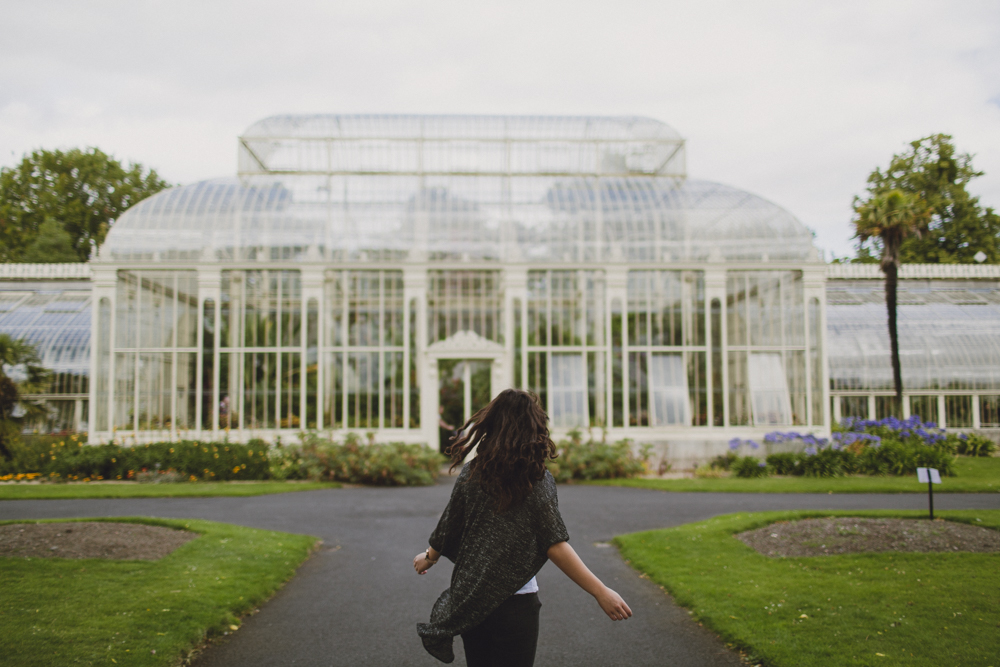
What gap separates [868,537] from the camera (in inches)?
335

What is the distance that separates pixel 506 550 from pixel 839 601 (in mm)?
4846

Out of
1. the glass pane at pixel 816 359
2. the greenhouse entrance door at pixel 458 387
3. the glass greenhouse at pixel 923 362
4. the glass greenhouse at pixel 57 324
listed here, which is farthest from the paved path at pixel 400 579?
the glass greenhouse at pixel 923 362

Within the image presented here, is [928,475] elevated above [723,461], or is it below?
above

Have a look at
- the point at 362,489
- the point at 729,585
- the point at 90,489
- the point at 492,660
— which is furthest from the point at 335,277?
the point at 492,660

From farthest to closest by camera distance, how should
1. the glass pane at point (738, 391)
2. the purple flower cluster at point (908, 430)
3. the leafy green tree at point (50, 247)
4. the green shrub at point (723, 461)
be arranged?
the leafy green tree at point (50, 247) → the glass pane at point (738, 391) → the purple flower cluster at point (908, 430) → the green shrub at point (723, 461)

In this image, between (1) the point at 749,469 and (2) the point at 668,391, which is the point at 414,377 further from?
(1) the point at 749,469

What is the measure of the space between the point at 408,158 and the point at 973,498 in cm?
1794

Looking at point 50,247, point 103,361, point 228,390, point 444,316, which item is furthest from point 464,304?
point 50,247

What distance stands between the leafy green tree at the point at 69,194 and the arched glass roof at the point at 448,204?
1628cm

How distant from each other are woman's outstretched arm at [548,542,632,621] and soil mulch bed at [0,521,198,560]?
6538mm

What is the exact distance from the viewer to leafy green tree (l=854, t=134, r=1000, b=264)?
31.8m

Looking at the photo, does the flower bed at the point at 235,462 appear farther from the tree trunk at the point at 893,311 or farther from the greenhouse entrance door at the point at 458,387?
the tree trunk at the point at 893,311

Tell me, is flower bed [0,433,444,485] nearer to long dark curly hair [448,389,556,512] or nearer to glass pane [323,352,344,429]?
glass pane [323,352,344,429]

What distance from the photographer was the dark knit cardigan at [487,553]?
309 centimetres
